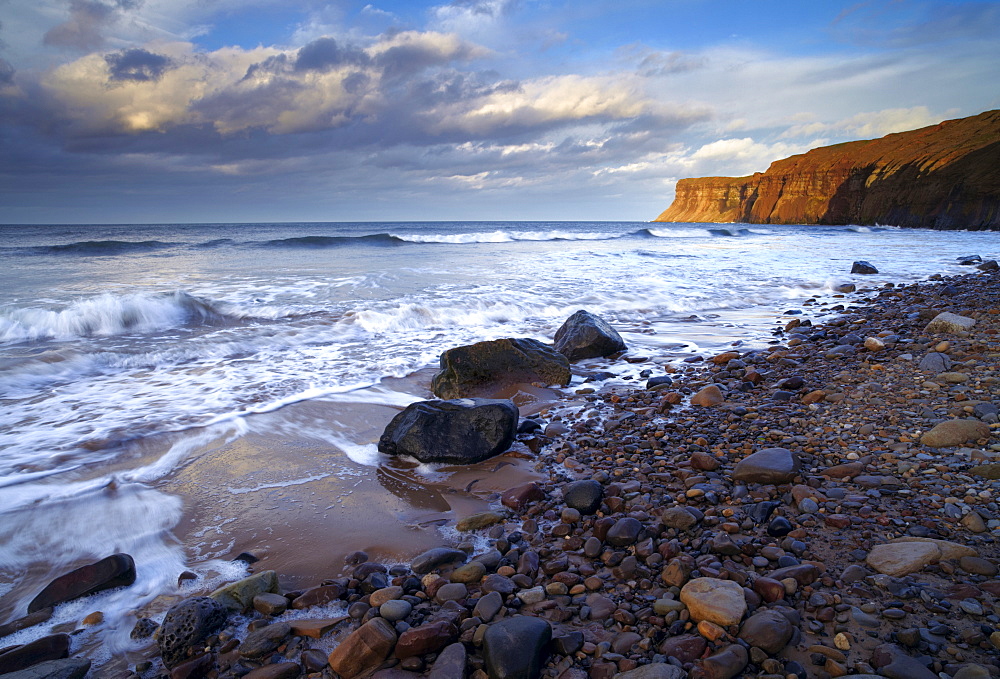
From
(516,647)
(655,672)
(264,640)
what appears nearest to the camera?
(655,672)

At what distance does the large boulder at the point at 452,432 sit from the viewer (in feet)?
11.2

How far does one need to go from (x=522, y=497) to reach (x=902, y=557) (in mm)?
1651

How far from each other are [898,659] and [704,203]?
397 feet

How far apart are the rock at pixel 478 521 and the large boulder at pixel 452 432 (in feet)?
2.67

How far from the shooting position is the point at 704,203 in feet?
360

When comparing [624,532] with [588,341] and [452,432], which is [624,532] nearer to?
[452,432]

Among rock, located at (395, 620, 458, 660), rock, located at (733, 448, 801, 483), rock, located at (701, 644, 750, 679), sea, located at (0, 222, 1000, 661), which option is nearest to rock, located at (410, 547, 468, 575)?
sea, located at (0, 222, 1000, 661)

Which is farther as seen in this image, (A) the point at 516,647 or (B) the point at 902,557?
(B) the point at 902,557

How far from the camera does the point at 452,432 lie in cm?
348

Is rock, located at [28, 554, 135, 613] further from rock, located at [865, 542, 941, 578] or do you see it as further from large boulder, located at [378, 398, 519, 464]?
rock, located at [865, 542, 941, 578]

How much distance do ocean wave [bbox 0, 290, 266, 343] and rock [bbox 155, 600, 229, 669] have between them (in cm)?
716

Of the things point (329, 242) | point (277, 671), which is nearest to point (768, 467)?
point (277, 671)

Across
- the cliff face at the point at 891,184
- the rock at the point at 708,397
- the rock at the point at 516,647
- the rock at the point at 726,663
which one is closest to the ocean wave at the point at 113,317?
the rock at the point at 708,397

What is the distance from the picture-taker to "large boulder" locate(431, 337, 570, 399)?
16.0ft
